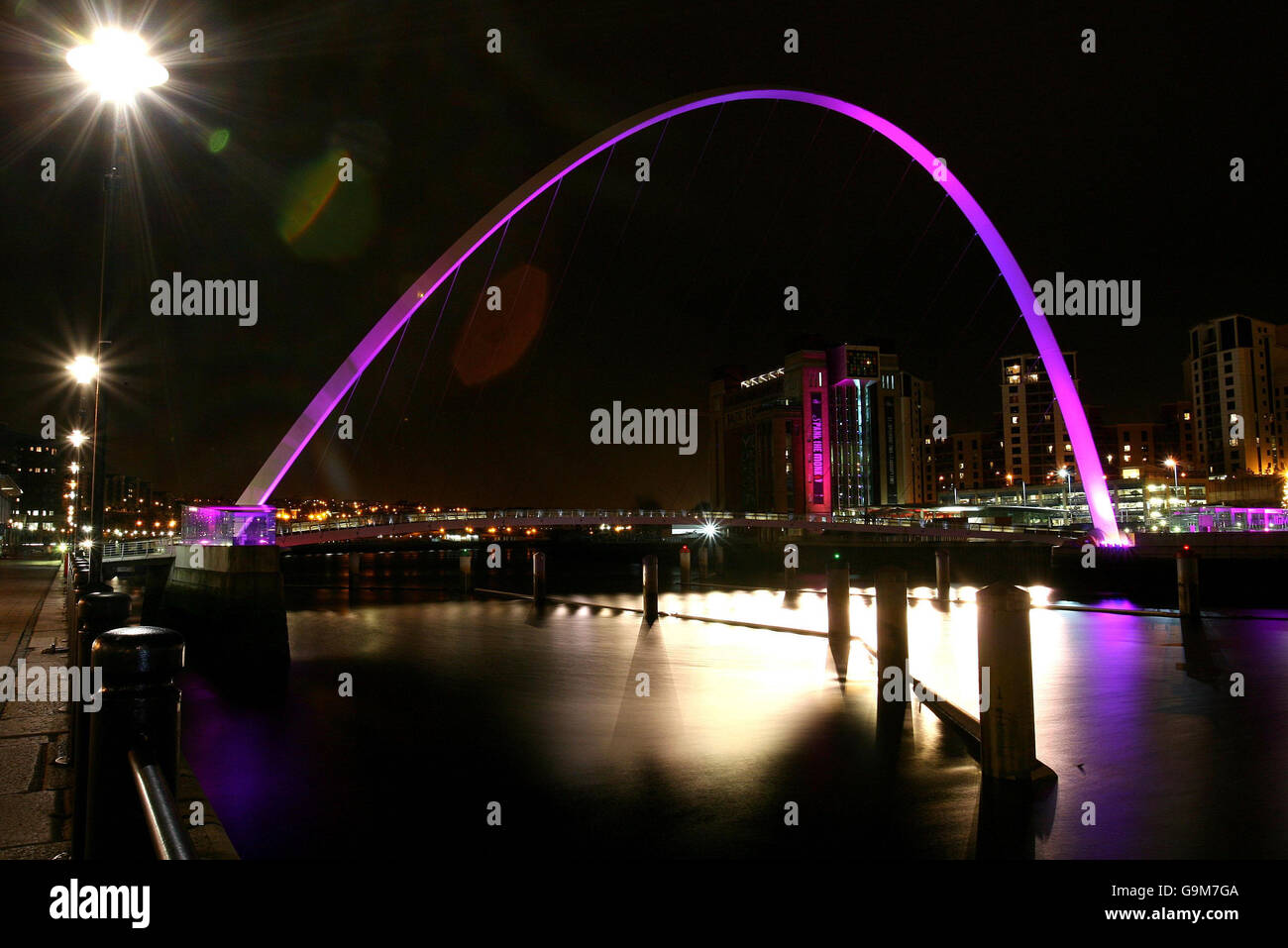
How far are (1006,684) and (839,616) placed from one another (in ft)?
38.2

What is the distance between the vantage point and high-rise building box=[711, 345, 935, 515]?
394 feet

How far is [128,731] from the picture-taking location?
2742mm

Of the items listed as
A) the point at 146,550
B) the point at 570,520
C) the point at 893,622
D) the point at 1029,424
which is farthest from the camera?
the point at 1029,424

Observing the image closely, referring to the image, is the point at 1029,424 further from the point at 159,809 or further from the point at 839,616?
the point at 159,809

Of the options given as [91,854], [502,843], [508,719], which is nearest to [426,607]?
[508,719]

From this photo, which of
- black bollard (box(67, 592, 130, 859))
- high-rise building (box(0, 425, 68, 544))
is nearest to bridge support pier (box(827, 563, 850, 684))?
black bollard (box(67, 592, 130, 859))

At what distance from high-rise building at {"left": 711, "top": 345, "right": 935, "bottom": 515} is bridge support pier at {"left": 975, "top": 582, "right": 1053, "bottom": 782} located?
10659cm

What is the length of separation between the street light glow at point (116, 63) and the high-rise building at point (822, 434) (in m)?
109

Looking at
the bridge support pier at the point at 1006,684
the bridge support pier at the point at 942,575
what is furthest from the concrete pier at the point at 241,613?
the bridge support pier at the point at 942,575

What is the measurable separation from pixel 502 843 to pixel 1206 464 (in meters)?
135

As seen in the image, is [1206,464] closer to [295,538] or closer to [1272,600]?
[1272,600]

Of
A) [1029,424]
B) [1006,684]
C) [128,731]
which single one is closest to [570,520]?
[1006,684]

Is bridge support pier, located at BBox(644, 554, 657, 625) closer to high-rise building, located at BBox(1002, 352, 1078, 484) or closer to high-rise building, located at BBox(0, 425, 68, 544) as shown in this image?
high-rise building, located at BBox(0, 425, 68, 544)

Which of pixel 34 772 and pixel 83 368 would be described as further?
pixel 83 368
